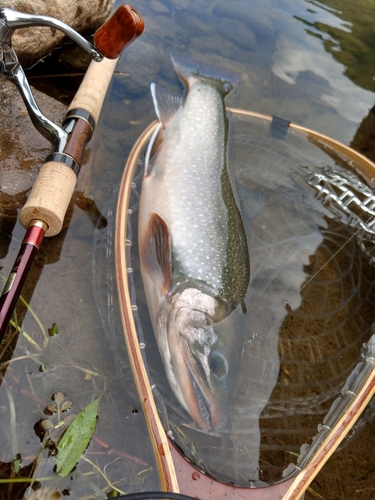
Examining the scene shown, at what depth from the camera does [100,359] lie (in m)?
2.29

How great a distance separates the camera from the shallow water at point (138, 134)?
204 centimetres

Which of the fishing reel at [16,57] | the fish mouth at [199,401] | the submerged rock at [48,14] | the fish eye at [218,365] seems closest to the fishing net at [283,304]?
the fish mouth at [199,401]

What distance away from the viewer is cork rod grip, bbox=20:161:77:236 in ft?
6.39

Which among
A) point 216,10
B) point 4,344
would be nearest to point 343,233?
point 4,344

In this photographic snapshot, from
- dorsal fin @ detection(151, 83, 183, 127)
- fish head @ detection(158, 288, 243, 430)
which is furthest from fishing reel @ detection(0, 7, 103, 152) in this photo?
fish head @ detection(158, 288, 243, 430)

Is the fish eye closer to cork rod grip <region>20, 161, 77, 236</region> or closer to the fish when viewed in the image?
the fish

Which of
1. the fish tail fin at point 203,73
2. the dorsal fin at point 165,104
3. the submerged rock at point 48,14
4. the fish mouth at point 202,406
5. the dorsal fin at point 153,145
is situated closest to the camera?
the fish mouth at point 202,406

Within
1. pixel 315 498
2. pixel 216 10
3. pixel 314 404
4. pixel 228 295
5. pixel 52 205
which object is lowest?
pixel 315 498

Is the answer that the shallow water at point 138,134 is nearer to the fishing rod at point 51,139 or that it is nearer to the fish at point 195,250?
the fish at point 195,250

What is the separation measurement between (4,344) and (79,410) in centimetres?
49

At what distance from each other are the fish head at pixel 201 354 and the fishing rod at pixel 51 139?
2.35ft

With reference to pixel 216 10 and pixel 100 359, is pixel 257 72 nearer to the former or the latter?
pixel 216 10

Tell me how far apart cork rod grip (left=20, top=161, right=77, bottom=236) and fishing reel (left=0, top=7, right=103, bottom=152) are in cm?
15

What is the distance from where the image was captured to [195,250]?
2371 mm
